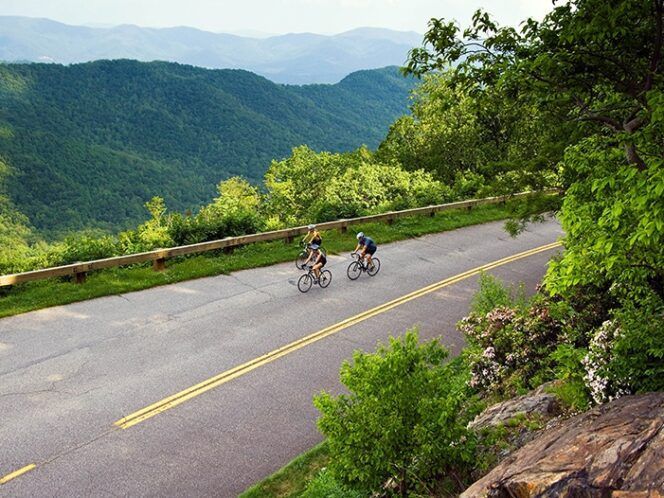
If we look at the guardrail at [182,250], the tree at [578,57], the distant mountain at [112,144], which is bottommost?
the guardrail at [182,250]

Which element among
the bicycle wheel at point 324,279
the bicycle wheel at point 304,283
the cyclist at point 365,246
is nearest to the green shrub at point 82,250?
the bicycle wheel at point 304,283

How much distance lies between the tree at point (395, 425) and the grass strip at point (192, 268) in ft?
33.7

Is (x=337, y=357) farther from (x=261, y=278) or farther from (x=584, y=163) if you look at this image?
(x=584, y=163)

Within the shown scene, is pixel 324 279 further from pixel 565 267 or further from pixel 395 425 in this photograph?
pixel 565 267

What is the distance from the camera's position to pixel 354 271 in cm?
1748

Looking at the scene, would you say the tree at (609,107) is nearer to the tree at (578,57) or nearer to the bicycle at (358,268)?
the tree at (578,57)

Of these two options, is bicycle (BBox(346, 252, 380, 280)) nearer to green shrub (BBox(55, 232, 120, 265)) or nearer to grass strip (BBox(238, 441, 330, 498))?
green shrub (BBox(55, 232, 120, 265))

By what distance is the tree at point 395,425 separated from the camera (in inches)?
242

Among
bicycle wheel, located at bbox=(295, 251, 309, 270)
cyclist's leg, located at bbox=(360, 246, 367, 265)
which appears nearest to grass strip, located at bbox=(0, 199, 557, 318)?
bicycle wheel, located at bbox=(295, 251, 309, 270)

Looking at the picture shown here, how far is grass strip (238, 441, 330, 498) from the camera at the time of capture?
7930mm

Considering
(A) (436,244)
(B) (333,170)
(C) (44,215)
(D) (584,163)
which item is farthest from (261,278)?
(C) (44,215)

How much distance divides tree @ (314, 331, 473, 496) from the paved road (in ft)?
8.53

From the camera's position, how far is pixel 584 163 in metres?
7.82

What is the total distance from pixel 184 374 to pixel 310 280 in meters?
6.05
